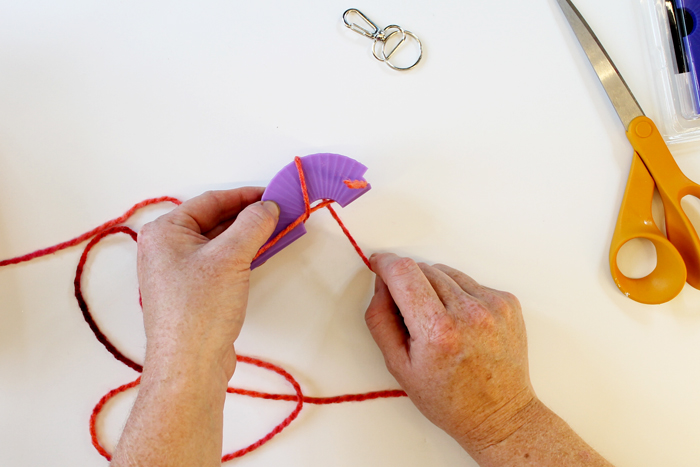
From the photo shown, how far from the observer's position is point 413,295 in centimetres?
96

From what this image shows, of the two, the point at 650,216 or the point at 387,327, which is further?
the point at 650,216

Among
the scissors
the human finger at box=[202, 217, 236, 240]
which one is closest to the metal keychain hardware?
the scissors

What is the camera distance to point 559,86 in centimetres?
120

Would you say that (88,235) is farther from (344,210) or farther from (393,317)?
(393,317)

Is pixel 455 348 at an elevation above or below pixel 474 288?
below

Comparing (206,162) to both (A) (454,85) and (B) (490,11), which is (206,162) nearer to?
(A) (454,85)

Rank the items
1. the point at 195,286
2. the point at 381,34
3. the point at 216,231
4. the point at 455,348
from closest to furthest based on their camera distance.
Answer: the point at 195,286 < the point at 455,348 < the point at 216,231 < the point at 381,34

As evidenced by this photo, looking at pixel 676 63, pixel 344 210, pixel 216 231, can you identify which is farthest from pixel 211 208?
pixel 676 63

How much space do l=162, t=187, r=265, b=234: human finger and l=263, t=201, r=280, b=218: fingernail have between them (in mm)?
102

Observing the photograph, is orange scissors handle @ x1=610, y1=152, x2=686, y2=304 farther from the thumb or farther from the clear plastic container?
the thumb

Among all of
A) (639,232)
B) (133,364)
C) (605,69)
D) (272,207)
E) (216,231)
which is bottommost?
(133,364)

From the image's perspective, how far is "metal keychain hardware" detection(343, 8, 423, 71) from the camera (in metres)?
1.17

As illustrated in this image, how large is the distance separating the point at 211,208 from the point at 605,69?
43.5 inches

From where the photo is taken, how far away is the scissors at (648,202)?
3.64 ft
